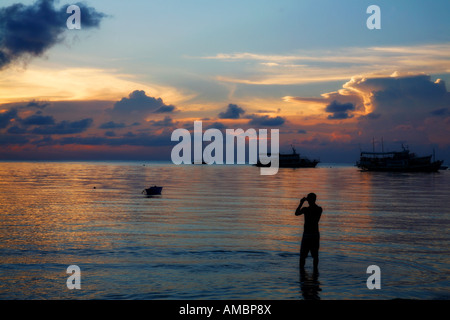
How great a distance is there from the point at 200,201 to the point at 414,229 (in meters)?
22.8

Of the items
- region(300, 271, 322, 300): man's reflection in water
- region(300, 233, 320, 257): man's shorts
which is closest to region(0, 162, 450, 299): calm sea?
region(300, 271, 322, 300): man's reflection in water

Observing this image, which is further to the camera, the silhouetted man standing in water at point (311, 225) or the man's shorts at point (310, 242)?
the man's shorts at point (310, 242)

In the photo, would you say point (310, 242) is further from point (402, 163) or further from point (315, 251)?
point (402, 163)

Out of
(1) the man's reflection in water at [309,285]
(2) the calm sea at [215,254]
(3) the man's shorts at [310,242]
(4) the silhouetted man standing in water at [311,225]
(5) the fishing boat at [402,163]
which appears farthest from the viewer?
(5) the fishing boat at [402,163]

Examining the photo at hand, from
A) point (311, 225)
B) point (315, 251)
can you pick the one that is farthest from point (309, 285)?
point (311, 225)

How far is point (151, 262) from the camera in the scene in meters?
17.4

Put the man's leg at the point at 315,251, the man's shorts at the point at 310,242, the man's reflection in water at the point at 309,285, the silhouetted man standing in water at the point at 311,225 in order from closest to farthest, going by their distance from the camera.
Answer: the man's reflection in water at the point at 309,285
the silhouetted man standing in water at the point at 311,225
the man's shorts at the point at 310,242
the man's leg at the point at 315,251

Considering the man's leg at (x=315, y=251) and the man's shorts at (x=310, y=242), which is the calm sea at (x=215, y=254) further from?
the man's shorts at (x=310, y=242)

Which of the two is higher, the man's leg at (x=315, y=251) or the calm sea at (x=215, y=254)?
the man's leg at (x=315, y=251)

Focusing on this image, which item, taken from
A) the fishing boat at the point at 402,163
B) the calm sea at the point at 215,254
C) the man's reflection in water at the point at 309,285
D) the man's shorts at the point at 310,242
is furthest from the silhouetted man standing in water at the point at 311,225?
the fishing boat at the point at 402,163

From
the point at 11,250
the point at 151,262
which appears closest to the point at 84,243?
the point at 11,250

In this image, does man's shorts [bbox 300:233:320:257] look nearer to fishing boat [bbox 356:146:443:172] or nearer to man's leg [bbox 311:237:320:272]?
man's leg [bbox 311:237:320:272]
